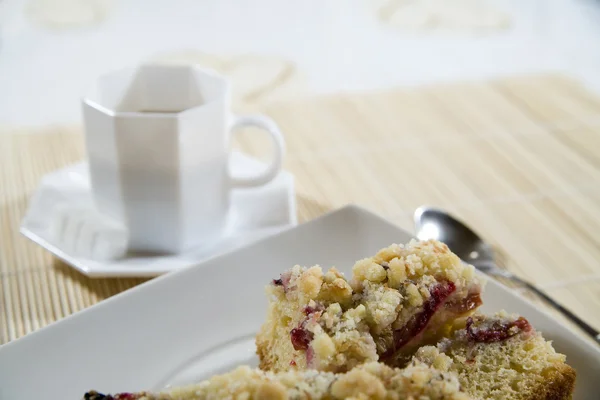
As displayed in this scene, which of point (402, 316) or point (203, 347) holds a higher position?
point (402, 316)

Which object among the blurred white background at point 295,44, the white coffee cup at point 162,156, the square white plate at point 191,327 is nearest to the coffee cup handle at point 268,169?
the white coffee cup at point 162,156

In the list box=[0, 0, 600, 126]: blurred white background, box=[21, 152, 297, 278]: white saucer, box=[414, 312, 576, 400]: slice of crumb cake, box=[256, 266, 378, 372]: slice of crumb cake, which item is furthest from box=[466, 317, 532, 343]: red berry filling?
box=[0, 0, 600, 126]: blurred white background

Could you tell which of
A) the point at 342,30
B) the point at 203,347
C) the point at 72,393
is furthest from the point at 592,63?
the point at 72,393

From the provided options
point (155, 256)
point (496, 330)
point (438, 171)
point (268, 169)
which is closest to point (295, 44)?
point (438, 171)

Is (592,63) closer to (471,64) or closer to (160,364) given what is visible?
(471,64)

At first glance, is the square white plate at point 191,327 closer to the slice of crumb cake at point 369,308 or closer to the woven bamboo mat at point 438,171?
the slice of crumb cake at point 369,308

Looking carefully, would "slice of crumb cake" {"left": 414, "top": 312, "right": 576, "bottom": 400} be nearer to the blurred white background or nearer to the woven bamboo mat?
the woven bamboo mat
